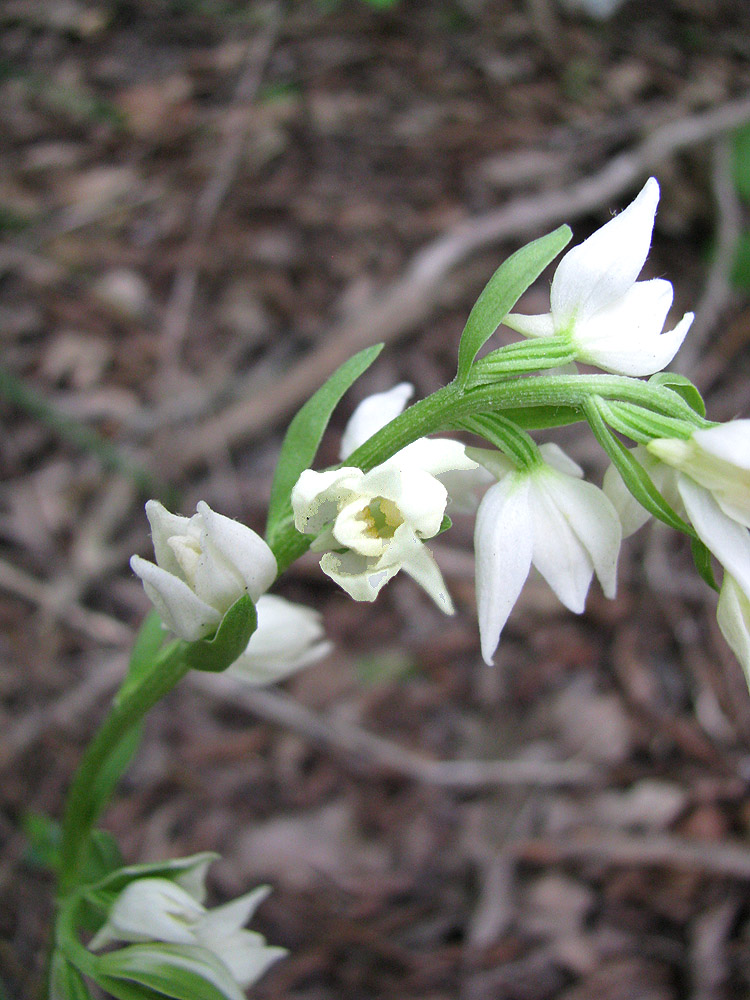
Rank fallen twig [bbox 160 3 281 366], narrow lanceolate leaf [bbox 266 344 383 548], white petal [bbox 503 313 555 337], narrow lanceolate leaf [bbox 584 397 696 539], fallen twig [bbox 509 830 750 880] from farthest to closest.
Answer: fallen twig [bbox 160 3 281 366] < fallen twig [bbox 509 830 750 880] < narrow lanceolate leaf [bbox 266 344 383 548] < white petal [bbox 503 313 555 337] < narrow lanceolate leaf [bbox 584 397 696 539]

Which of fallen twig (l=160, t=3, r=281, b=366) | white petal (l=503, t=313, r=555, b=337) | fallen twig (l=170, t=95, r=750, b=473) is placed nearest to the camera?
white petal (l=503, t=313, r=555, b=337)

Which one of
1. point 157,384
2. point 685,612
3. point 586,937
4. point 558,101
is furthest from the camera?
point 558,101

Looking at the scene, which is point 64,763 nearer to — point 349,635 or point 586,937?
point 349,635

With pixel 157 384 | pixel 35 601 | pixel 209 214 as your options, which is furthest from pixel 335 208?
pixel 35 601

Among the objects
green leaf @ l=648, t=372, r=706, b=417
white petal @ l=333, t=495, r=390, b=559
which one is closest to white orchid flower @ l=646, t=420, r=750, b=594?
green leaf @ l=648, t=372, r=706, b=417

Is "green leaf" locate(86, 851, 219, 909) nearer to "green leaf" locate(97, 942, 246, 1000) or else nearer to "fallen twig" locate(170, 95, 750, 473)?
"green leaf" locate(97, 942, 246, 1000)

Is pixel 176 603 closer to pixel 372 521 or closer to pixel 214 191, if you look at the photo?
pixel 372 521

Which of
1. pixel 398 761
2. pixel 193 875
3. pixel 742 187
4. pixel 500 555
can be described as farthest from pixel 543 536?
pixel 742 187

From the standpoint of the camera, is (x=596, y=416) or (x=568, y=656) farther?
(x=568, y=656)
